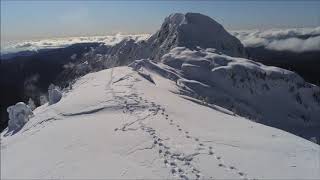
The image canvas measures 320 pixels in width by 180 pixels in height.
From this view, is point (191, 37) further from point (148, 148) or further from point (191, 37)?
point (148, 148)

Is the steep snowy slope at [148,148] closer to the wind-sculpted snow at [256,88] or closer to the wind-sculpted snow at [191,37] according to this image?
the wind-sculpted snow at [256,88]

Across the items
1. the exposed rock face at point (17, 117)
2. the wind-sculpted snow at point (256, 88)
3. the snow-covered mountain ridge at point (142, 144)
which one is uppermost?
the snow-covered mountain ridge at point (142, 144)

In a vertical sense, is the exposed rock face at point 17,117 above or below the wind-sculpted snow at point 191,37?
above

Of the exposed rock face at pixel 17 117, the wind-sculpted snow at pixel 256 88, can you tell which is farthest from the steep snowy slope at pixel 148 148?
the wind-sculpted snow at pixel 256 88

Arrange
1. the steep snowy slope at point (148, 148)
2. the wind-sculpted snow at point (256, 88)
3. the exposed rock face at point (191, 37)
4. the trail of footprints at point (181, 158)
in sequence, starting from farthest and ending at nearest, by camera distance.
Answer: the exposed rock face at point (191, 37) < the wind-sculpted snow at point (256, 88) < the steep snowy slope at point (148, 148) < the trail of footprints at point (181, 158)

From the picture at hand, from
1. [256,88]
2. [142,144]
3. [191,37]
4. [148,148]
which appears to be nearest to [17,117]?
[142,144]

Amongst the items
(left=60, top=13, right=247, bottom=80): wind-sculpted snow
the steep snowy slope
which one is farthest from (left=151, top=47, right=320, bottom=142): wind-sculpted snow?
the steep snowy slope

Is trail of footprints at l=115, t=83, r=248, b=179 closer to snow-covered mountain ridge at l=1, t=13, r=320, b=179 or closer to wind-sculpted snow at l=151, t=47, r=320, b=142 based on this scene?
snow-covered mountain ridge at l=1, t=13, r=320, b=179

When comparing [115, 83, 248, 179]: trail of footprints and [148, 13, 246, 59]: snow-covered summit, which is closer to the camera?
[115, 83, 248, 179]: trail of footprints

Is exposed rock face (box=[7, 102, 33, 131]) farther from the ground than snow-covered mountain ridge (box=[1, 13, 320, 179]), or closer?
closer

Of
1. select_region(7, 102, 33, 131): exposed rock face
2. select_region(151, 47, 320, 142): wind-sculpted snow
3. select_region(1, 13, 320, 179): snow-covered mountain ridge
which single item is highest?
select_region(1, 13, 320, 179): snow-covered mountain ridge
